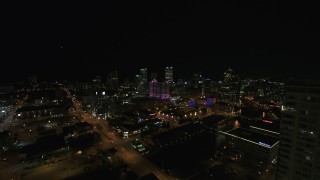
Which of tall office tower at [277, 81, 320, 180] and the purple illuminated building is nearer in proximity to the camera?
tall office tower at [277, 81, 320, 180]

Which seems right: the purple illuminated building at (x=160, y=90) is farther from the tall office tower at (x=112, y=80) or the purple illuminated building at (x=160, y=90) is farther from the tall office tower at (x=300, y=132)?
the tall office tower at (x=300, y=132)

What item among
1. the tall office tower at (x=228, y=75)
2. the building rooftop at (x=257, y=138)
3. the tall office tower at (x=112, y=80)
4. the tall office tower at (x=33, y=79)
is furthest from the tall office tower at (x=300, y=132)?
the tall office tower at (x=33, y=79)

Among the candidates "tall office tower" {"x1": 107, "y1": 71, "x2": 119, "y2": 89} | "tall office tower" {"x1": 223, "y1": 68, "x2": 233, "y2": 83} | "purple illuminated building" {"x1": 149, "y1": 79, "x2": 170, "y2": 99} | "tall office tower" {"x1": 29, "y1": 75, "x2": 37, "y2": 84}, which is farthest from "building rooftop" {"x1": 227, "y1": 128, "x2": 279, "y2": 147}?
"tall office tower" {"x1": 29, "y1": 75, "x2": 37, "y2": 84}

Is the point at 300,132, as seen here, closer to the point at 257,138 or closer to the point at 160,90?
the point at 257,138

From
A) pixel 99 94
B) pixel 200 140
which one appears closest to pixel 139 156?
pixel 200 140

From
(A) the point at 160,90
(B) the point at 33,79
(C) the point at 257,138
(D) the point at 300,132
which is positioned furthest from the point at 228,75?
(B) the point at 33,79

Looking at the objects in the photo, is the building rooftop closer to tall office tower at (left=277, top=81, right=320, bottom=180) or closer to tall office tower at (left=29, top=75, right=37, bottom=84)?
tall office tower at (left=277, top=81, right=320, bottom=180)
